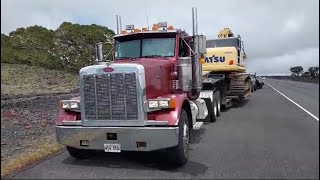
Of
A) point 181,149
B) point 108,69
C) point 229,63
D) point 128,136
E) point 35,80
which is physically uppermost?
point 229,63

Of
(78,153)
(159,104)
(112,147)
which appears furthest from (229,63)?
(112,147)

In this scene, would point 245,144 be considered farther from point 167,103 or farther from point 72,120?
point 72,120

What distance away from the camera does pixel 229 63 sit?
17.2m

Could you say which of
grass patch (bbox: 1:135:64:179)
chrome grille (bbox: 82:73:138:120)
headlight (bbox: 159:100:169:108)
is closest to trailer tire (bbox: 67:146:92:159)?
grass patch (bbox: 1:135:64:179)

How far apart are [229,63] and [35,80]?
Result: 54.1 ft

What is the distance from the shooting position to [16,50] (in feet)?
105

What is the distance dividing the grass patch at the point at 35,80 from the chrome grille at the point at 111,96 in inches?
677

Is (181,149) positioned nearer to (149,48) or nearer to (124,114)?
(124,114)

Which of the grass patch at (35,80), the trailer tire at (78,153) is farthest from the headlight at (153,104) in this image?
the grass patch at (35,80)

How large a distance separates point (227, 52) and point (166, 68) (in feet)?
31.0

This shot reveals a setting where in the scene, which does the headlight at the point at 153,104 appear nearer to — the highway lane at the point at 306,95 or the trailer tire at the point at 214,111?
the highway lane at the point at 306,95

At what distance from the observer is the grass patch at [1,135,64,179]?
7168mm

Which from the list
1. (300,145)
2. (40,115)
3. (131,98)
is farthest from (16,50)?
(300,145)

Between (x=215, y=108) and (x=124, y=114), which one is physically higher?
(x=124, y=114)
